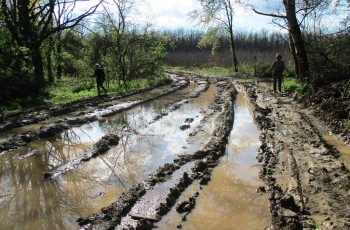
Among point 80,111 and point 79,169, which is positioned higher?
point 80,111

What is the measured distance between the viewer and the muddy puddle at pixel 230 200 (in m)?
5.07

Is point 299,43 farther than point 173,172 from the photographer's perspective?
Yes

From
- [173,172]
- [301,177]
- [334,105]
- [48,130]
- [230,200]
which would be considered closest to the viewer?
[230,200]

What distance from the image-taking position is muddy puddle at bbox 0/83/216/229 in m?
5.55

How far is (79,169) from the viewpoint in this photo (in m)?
7.40

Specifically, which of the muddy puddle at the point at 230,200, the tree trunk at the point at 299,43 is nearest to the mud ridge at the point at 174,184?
the muddy puddle at the point at 230,200

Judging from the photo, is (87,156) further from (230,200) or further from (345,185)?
(345,185)

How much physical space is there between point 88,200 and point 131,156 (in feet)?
8.18

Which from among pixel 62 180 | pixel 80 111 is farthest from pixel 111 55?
pixel 62 180

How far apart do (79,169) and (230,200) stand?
3.28 metres

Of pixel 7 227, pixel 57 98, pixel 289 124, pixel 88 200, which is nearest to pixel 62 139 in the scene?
pixel 88 200

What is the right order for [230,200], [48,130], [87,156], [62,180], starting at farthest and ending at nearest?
1. [48,130]
2. [87,156]
3. [62,180]
4. [230,200]

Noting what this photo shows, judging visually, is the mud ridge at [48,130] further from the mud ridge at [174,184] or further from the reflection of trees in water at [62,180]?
the mud ridge at [174,184]

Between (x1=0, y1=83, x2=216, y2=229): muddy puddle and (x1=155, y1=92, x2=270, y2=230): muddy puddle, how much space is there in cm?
118
